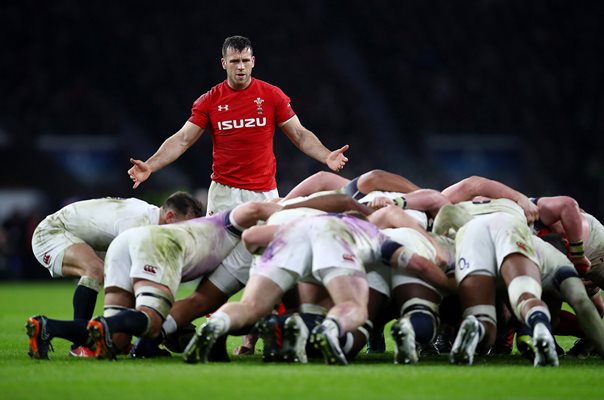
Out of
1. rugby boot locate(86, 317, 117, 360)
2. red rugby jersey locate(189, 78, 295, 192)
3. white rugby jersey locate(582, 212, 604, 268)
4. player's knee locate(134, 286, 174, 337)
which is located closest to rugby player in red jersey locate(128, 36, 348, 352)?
red rugby jersey locate(189, 78, 295, 192)

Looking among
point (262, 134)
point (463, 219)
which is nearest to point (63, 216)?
point (262, 134)

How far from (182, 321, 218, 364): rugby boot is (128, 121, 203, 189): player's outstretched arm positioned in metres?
2.91

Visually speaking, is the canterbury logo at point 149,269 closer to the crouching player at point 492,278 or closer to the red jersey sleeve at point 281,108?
the crouching player at point 492,278

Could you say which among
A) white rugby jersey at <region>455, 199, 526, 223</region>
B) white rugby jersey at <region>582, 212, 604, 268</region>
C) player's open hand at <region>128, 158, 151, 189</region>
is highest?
player's open hand at <region>128, 158, 151, 189</region>

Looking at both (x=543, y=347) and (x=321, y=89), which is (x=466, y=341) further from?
(x=321, y=89)

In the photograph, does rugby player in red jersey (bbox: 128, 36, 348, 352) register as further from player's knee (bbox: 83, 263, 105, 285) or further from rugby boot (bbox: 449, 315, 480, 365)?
rugby boot (bbox: 449, 315, 480, 365)

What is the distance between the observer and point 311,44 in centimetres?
2652

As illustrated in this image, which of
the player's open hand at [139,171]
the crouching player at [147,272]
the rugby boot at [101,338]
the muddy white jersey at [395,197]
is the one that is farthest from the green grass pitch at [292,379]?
the player's open hand at [139,171]

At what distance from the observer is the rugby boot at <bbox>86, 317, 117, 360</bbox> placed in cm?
730

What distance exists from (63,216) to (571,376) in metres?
4.57

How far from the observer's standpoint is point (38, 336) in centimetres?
754

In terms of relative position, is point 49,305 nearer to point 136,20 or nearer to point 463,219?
point 463,219

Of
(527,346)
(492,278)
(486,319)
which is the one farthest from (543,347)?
(492,278)

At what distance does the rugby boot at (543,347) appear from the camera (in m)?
7.11
